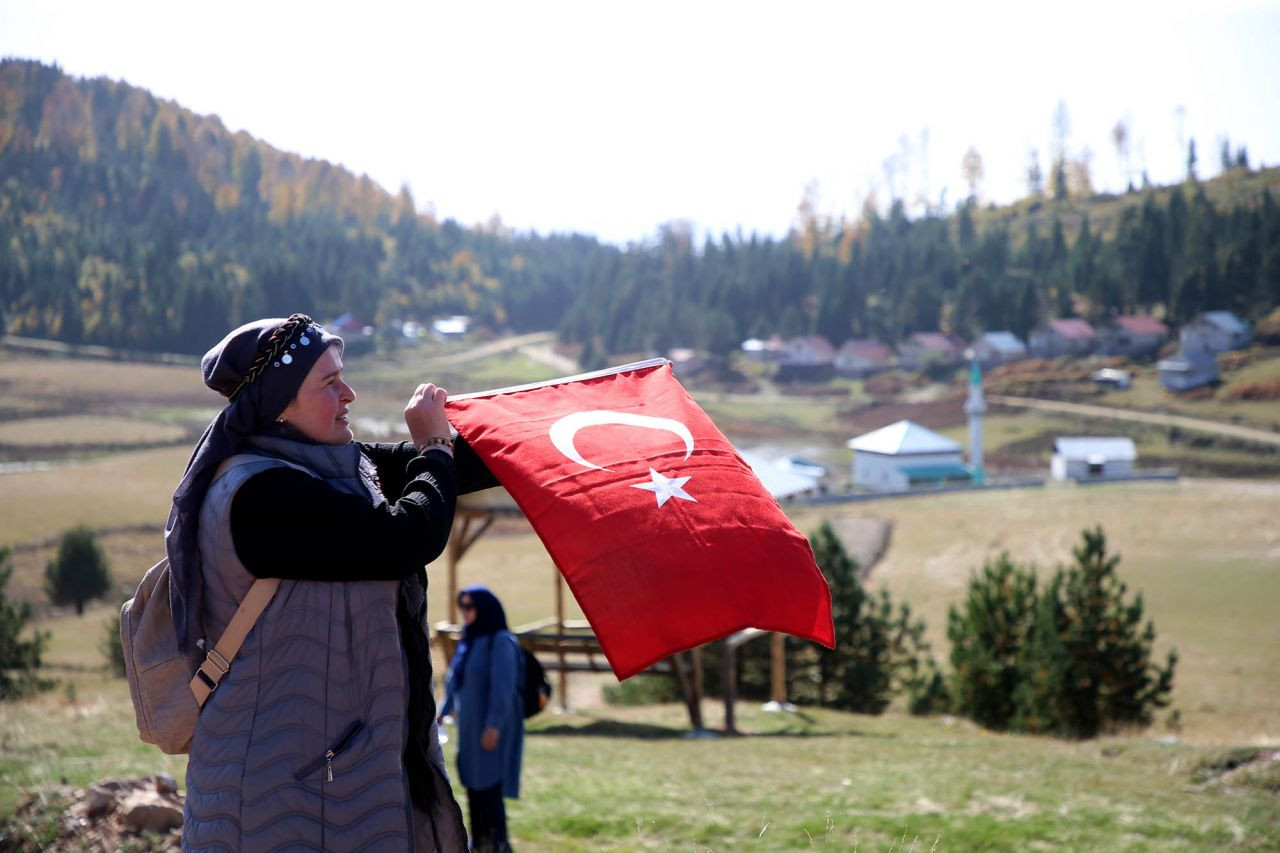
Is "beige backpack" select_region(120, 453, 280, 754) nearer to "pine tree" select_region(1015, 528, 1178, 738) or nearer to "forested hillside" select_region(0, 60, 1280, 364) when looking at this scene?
"pine tree" select_region(1015, 528, 1178, 738)

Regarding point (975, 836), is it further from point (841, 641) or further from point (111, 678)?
point (111, 678)

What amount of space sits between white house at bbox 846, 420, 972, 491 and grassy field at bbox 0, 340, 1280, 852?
897 cm

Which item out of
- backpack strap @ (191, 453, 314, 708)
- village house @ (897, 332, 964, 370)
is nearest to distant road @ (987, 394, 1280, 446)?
village house @ (897, 332, 964, 370)

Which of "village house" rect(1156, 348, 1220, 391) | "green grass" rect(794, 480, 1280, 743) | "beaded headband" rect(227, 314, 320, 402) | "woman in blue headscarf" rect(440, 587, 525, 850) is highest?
"beaded headband" rect(227, 314, 320, 402)

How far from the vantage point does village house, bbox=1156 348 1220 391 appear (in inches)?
3401

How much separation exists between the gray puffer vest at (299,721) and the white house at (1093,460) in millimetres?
65773

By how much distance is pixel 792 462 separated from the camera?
67.8m

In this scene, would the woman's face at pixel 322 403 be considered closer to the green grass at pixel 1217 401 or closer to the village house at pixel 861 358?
the green grass at pixel 1217 401

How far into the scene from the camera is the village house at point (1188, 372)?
86.4 meters

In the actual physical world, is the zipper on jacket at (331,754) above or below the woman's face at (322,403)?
below

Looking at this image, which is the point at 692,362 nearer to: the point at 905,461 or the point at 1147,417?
the point at 1147,417

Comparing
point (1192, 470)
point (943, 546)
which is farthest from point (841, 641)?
point (1192, 470)

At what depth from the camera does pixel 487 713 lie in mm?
6348

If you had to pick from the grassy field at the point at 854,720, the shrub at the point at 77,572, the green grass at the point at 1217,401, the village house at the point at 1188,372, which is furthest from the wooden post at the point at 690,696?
the village house at the point at 1188,372
